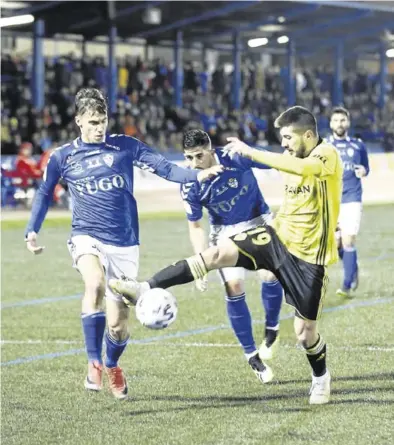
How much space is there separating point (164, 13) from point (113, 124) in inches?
240

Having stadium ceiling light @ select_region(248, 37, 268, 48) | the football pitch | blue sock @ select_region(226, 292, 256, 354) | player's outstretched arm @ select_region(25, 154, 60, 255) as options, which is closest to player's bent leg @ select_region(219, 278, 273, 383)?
blue sock @ select_region(226, 292, 256, 354)

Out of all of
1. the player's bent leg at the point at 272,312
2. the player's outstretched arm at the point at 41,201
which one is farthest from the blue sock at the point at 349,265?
the player's outstretched arm at the point at 41,201

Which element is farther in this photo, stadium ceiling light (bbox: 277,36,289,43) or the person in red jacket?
stadium ceiling light (bbox: 277,36,289,43)

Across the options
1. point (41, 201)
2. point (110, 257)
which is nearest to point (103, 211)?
point (110, 257)

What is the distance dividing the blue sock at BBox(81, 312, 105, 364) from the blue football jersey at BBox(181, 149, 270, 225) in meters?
1.37

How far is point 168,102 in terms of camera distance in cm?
3484

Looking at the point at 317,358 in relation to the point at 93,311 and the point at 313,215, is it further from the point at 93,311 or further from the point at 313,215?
the point at 93,311

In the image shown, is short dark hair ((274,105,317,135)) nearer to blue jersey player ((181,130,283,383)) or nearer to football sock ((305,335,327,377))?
blue jersey player ((181,130,283,383))

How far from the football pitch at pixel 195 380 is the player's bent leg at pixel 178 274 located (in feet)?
2.46

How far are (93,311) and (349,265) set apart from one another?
19.0ft

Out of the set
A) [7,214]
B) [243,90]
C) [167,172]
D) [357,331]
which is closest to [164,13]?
[243,90]

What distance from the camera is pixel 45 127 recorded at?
89.1 ft

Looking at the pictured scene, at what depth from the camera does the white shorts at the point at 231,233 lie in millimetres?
8711

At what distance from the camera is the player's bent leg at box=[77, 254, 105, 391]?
777 centimetres
